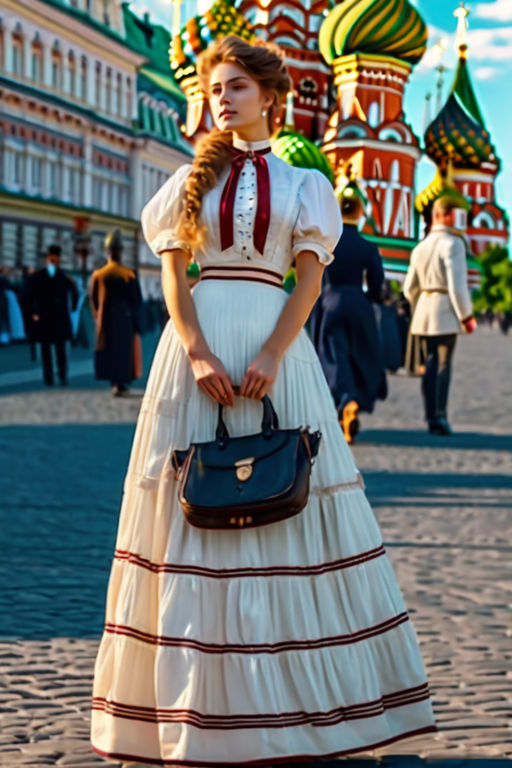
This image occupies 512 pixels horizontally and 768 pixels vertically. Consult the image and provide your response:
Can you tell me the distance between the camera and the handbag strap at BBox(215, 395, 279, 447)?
376 centimetres

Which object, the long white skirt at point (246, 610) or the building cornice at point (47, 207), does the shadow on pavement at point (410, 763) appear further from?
the building cornice at point (47, 207)

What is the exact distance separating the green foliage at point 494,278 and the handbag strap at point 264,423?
98387 mm

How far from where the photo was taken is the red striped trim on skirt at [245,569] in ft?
12.3

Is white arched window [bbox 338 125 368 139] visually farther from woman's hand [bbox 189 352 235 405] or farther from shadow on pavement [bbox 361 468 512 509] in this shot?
woman's hand [bbox 189 352 235 405]

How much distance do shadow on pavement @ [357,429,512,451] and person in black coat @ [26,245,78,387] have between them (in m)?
5.89

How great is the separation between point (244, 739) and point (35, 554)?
348cm

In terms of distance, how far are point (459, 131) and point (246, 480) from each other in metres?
73.7

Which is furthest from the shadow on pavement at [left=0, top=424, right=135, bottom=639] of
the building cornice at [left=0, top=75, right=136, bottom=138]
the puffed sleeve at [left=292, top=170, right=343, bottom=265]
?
the building cornice at [left=0, top=75, right=136, bottom=138]

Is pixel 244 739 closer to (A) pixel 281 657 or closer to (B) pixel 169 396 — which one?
(A) pixel 281 657

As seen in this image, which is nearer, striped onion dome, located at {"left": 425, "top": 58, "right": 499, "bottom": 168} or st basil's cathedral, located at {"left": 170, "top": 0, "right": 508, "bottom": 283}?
st basil's cathedral, located at {"left": 170, "top": 0, "right": 508, "bottom": 283}

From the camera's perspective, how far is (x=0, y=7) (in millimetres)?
58500

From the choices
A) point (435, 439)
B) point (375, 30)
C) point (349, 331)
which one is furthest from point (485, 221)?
point (349, 331)

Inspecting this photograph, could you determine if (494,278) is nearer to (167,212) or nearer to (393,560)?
(393,560)

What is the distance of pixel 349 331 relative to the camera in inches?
442
